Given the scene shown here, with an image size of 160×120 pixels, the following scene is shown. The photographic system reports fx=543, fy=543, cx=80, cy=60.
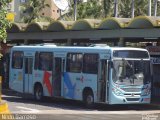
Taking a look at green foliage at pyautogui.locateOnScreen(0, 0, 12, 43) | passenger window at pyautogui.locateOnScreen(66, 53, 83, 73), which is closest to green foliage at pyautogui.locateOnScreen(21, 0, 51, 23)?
passenger window at pyautogui.locateOnScreen(66, 53, 83, 73)

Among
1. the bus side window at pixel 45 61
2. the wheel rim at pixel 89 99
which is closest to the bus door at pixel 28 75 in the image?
the bus side window at pixel 45 61

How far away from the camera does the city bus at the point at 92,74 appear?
864 inches

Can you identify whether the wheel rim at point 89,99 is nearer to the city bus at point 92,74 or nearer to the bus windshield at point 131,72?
the city bus at point 92,74

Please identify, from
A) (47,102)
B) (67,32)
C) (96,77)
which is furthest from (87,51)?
(67,32)

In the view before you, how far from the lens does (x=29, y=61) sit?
2766 cm

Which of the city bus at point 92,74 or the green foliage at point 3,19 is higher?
the green foliage at point 3,19

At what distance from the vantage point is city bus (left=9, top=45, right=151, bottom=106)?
72.0 feet

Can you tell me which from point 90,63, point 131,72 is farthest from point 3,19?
point 90,63

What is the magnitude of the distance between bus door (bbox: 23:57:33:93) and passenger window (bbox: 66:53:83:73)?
3436 millimetres

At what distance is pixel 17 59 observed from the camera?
28891 mm

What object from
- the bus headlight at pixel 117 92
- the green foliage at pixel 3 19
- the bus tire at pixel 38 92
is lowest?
the bus tire at pixel 38 92

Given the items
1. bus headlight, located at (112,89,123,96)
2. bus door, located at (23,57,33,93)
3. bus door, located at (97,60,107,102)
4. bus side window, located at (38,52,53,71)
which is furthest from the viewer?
bus door, located at (23,57,33,93)

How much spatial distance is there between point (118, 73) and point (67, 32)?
40.1 feet

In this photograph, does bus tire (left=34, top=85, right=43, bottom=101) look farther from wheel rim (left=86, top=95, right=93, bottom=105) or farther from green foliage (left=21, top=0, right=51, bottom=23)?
green foliage (left=21, top=0, right=51, bottom=23)
